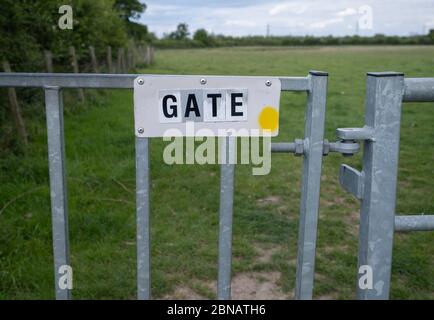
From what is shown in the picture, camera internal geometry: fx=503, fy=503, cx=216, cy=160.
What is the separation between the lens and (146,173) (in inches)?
66.5

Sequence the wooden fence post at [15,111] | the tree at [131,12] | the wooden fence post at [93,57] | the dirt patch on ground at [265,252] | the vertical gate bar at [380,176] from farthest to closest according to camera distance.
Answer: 1. the tree at [131,12]
2. the wooden fence post at [93,57]
3. the wooden fence post at [15,111]
4. the dirt patch on ground at [265,252]
5. the vertical gate bar at [380,176]

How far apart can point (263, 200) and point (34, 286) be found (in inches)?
101

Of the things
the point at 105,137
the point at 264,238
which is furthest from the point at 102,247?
the point at 105,137

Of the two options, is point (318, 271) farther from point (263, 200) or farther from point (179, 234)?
point (263, 200)

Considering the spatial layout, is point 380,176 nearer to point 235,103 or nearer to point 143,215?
point 235,103

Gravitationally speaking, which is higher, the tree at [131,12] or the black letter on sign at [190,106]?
the tree at [131,12]

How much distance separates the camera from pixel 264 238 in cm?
413

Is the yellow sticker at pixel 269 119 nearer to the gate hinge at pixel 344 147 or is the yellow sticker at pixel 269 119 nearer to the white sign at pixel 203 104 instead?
the white sign at pixel 203 104

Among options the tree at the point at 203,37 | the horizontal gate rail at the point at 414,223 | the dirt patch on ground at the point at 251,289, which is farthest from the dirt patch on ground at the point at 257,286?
the tree at the point at 203,37

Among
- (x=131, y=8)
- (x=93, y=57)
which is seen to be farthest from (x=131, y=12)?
(x=93, y=57)

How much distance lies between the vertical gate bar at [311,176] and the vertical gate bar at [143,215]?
54 cm

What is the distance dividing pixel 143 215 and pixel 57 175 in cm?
32

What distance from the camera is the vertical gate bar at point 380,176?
5.29 feet

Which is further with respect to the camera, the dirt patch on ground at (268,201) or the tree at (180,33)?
the tree at (180,33)
